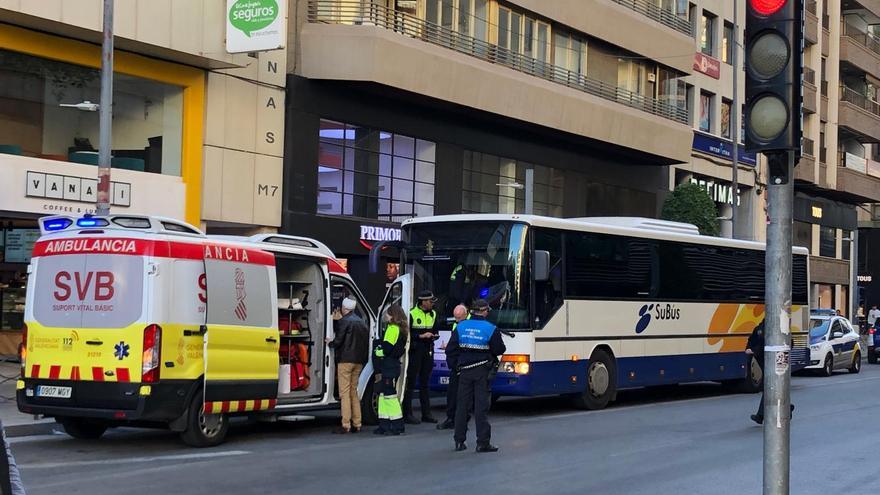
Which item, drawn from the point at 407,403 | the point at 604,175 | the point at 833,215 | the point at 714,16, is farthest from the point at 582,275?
the point at 833,215

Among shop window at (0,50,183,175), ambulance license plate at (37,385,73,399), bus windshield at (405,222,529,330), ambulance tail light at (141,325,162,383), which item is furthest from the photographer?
shop window at (0,50,183,175)

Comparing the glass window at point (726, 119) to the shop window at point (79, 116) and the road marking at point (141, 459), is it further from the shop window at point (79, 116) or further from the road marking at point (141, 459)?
the road marking at point (141, 459)

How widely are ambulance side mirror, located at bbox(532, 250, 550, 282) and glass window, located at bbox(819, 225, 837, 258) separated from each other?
42.9m

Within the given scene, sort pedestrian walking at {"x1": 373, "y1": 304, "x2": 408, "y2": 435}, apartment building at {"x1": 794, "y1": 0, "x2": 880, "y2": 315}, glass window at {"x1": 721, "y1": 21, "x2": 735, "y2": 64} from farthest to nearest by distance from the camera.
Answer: apartment building at {"x1": 794, "y1": 0, "x2": 880, "y2": 315}
glass window at {"x1": 721, "y1": 21, "x2": 735, "y2": 64}
pedestrian walking at {"x1": 373, "y1": 304, "x2": 408, "y2": 435}

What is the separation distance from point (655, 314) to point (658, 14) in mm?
20812

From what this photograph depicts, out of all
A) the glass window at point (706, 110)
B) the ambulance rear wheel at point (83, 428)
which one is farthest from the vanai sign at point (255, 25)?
the glass window at point (706, 110)

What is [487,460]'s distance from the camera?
12406 mm

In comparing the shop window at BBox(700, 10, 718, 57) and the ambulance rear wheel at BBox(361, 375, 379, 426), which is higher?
the shop window at BBox(700, 10, 718, 57)

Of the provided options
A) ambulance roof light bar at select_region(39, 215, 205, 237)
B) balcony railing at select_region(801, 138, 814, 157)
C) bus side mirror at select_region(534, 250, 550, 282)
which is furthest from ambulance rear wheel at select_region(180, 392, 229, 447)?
balcony railing at select_region(801, 138, 814, 157)

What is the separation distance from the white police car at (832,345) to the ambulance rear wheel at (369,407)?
1687cm

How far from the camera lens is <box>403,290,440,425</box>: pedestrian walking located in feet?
52.4

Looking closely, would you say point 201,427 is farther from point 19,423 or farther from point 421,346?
point 421,346

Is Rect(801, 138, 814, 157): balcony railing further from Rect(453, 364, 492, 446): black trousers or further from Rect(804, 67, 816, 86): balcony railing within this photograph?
Rect(453, 364, 492, 446): black trousers

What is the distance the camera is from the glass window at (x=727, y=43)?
45.3 metres
